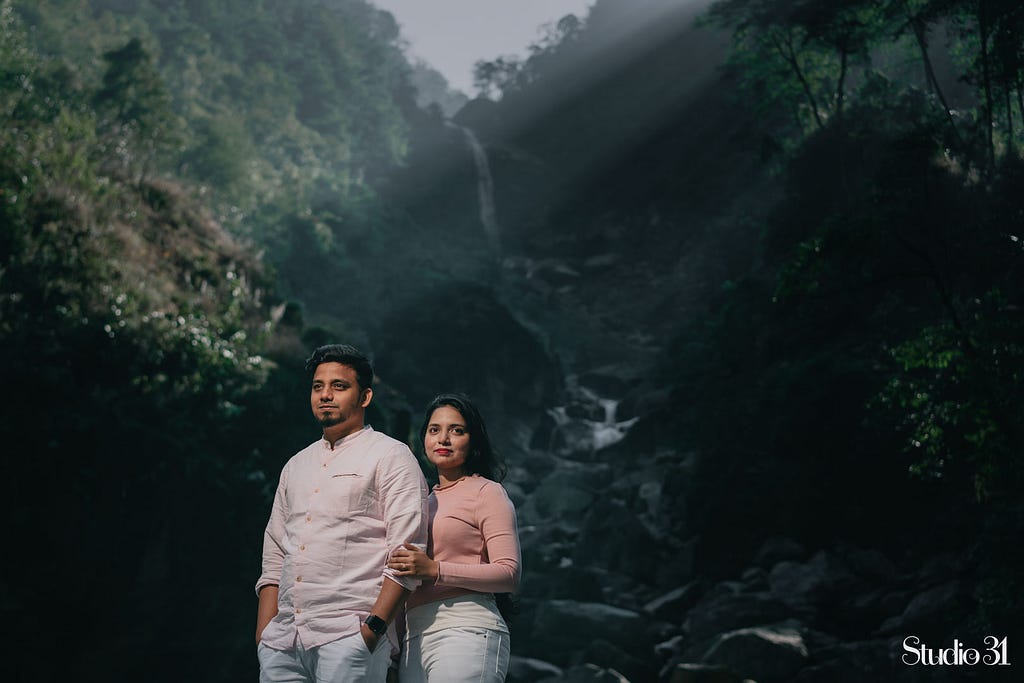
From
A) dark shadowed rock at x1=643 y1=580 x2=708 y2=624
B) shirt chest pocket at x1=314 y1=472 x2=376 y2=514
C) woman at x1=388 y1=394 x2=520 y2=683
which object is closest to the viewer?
woman at x1=388 y1=394 x2=520 y2=683

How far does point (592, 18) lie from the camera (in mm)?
65750

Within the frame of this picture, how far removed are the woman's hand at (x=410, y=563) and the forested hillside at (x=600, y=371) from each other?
6.59 m

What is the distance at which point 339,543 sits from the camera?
8.90 feet

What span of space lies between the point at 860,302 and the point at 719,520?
6103mm

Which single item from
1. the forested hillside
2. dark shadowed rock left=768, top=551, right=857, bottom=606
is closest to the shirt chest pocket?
the forested hillside

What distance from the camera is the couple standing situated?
2.57 metres

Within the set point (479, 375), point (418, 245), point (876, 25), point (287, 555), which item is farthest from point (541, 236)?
point (287, 555)

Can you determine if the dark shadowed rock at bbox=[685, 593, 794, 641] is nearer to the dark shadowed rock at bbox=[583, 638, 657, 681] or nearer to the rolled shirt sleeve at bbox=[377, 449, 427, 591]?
the dark shadowed rock at bbox=[583, 638, 657, 681]

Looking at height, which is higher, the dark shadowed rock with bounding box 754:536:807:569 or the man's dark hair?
the dark shadowed rock with bounding box 754:536:807:569

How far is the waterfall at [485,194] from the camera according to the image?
4494 centimetres

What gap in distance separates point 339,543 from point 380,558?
0.51 ft

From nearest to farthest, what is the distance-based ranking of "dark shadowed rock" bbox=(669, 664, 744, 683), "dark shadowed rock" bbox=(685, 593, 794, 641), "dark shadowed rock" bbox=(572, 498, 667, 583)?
"dark shadowed rock" bbox=(669, 664, 744, 683) < "dark shadowed rock" bbox=(685, 593, 794, 641) < "dark shadowed rock" bbox=(572, 498, 667, 583)

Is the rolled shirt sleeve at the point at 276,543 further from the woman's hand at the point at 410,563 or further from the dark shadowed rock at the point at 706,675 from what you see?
the dark shadowed rock at the point at 706,675

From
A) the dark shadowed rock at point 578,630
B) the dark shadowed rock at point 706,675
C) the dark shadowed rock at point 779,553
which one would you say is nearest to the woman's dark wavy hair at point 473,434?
the dark shadowed rock at point 706,675
